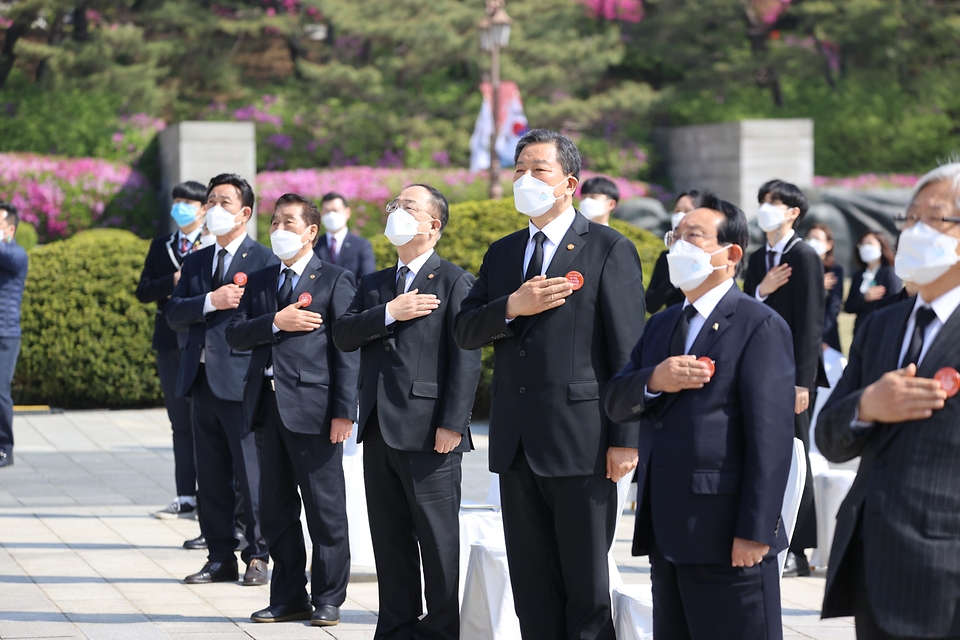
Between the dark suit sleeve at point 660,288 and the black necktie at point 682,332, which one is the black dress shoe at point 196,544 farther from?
the black necktie at point 682,332

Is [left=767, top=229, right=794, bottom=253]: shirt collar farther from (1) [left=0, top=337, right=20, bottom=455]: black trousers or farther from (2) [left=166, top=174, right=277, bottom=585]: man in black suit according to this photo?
(1) [left=0, top=337, right=20, bottom=455]: black trousers

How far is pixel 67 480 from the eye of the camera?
28.5 feet

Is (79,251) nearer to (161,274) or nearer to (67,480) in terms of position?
(67,480)

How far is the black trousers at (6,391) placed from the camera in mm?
9039

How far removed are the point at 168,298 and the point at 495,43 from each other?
1169 cm

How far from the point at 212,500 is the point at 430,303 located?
2.04m

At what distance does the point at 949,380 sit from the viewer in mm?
2762

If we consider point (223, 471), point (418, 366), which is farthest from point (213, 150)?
point (418, 366)

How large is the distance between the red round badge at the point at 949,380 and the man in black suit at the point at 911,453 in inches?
0.5

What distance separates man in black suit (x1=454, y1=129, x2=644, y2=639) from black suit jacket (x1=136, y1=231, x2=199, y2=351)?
3.79 m

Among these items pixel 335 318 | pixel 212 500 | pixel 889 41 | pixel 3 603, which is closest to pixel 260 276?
pixel 335 318

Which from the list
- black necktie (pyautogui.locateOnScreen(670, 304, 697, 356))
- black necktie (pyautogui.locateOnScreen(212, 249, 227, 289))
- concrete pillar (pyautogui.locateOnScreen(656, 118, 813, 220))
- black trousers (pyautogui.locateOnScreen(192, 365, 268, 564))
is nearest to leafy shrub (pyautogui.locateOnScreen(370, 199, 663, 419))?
black necktie (pyautogui.locateOnScreen(212, 249, 227, 289))

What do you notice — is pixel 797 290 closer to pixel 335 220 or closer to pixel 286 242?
pixel 286 242

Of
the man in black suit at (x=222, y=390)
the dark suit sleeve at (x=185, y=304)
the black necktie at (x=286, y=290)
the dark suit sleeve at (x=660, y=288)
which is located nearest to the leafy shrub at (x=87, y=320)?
the dark suit sleeve at (x=185, y=304)
